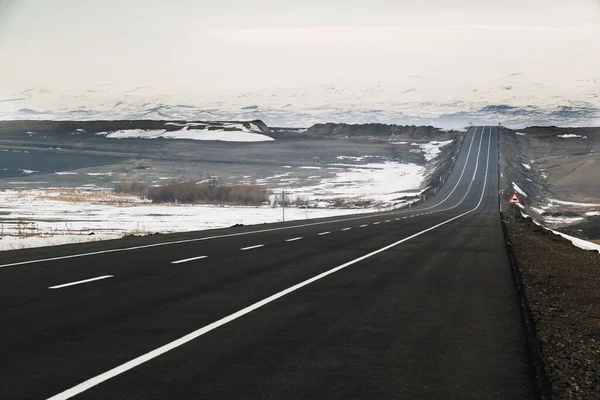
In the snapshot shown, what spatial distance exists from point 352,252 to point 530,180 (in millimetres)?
108477

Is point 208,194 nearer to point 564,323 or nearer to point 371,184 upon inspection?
point 371,184

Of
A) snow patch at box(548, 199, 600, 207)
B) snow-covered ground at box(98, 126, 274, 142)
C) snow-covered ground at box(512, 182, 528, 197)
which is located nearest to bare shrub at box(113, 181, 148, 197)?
snow-covered ground at box(512, 182, 528, 197)

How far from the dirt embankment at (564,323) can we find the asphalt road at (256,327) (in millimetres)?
287

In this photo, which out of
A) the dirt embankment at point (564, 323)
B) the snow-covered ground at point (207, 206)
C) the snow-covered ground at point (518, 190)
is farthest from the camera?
the snow-covered ground at point (518, 190)

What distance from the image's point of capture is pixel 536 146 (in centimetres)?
17938

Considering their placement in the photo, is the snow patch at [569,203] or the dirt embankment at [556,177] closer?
the dirt embankment at [556,177]

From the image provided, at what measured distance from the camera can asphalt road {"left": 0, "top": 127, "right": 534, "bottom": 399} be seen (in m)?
6.92

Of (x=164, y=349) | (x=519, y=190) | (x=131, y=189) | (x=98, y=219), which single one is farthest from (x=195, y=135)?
(x=164, y=349)

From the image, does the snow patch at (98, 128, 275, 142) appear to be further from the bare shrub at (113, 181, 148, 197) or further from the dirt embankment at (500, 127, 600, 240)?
the bare shrub at (113, 181, 148, 197)

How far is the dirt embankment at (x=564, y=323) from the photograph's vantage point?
7.35m

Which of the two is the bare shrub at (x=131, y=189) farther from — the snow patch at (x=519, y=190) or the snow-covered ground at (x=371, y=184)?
the snow patch at (x=519, y=190)

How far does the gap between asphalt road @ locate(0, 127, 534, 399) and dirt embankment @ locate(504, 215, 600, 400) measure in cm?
29

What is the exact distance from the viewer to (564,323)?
424 inches

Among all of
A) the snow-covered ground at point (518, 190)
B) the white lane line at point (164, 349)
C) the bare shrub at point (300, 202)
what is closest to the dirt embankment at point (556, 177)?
the snow-covered ground at point (518, 190)
